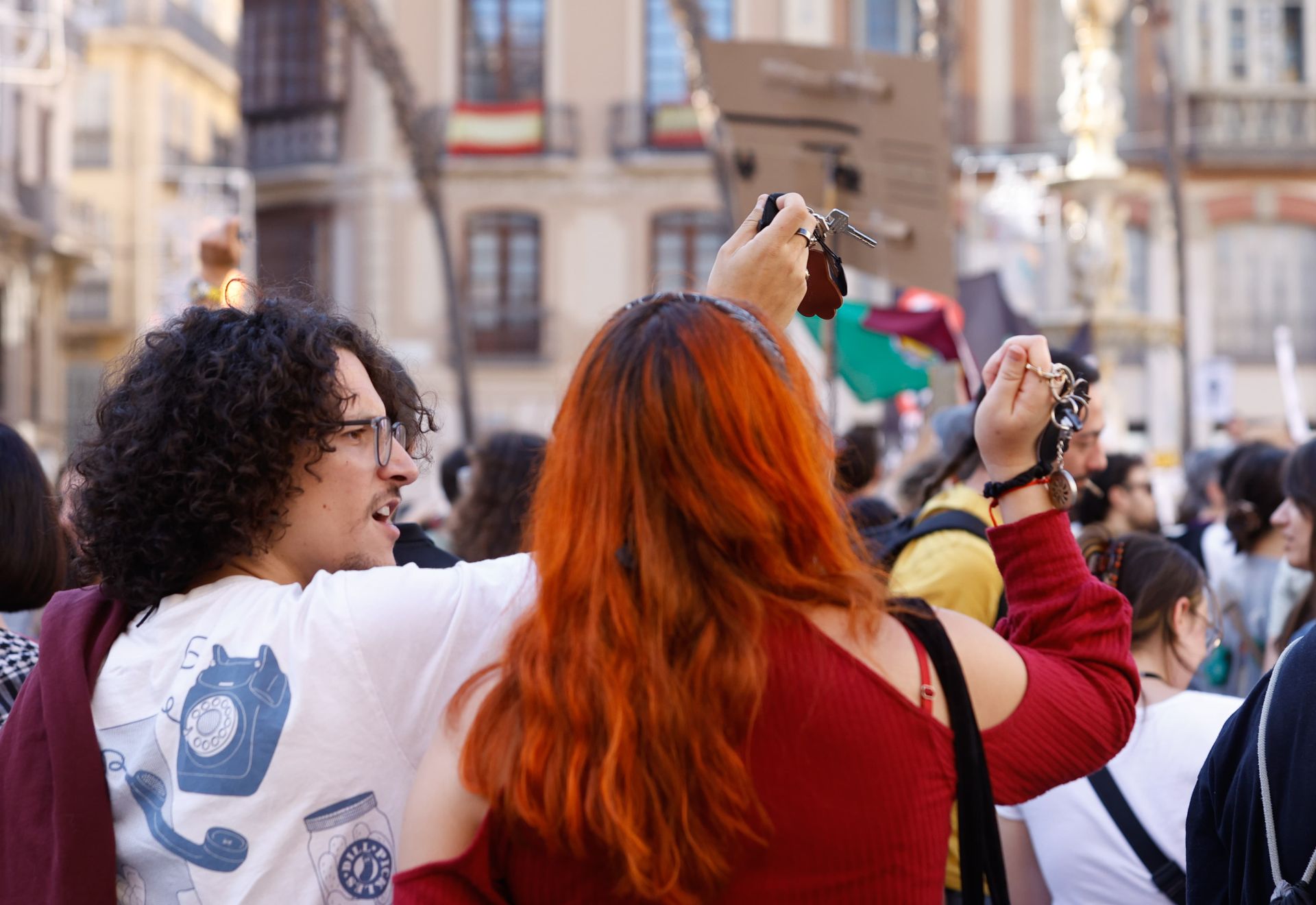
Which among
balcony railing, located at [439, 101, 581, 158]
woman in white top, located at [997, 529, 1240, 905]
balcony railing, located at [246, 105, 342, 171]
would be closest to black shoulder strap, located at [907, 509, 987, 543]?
woman in white top, located at [997, 529, 1240, 905]

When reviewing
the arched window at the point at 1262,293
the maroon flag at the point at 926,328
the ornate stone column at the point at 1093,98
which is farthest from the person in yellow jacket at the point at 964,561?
the arched window at the point at 1262,293

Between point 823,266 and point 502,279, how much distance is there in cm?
2526

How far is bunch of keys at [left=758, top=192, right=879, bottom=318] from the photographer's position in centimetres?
213

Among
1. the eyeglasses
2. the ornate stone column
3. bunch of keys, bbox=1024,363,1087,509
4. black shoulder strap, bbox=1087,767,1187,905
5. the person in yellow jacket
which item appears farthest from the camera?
the ornate stone column

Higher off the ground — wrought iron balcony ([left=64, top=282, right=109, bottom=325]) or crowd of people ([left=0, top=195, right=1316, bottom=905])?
wrought iron balcony ([left=64, top=282, right=109, bottom=325])

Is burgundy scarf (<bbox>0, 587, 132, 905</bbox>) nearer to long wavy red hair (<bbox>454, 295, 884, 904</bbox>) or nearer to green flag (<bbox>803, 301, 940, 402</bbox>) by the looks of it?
long wavy red hair (<bbox>454, 295, 884, 904</bbox>)

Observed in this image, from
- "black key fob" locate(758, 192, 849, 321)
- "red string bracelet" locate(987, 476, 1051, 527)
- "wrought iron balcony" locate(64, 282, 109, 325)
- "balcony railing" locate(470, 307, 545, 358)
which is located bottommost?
"red string bracelet" locate(987, 476, 1051, 527)

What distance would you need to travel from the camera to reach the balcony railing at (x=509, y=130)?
2700 centimetres

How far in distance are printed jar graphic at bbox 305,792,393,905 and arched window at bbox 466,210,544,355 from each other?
2509cm

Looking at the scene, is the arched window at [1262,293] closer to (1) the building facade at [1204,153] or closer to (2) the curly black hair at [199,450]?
(1) the building facade at [1204,153]

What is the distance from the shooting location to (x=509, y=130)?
27.1 m

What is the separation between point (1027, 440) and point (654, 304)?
0.48 meters

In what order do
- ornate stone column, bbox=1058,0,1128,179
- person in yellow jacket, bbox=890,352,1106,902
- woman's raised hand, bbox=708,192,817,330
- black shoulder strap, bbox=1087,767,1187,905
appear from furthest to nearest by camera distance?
ornate stone column, bbox=1058,0,1128,179, person in yellow jacket, bbox=890,352,1106,902, black shoulder strap, bbox=1087,767,1187,905, woman's raised hand, bbox=708,192,817,330

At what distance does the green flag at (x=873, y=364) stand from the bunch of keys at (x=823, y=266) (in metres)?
7.69
